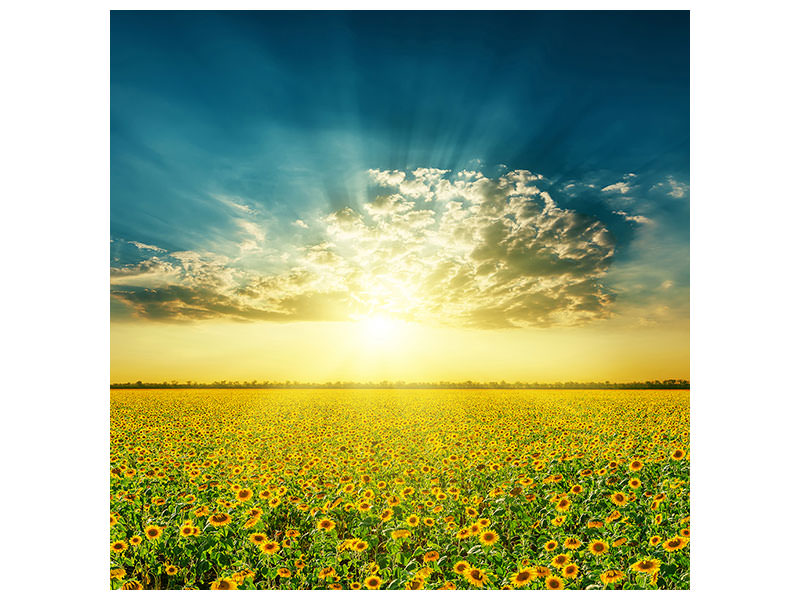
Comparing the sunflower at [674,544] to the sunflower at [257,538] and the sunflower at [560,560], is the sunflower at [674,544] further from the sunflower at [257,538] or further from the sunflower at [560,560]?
the sunflower at [257,538]

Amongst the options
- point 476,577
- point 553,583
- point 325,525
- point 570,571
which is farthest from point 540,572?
point 325,525

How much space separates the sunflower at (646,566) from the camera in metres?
3.15

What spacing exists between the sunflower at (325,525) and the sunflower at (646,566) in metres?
2.38

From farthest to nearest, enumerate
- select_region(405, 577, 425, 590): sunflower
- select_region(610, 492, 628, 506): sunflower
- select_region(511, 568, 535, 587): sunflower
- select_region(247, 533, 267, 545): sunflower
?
select_region(610, 492, 628, 506): sunflower
select_region(247, 533, 267, 545): sunflower
select_region(405, 577, 425, 590): sunflower
select_region(511, 568, 535, 587): sunflower

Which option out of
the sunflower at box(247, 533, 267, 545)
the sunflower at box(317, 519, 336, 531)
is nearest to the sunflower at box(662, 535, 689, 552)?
the sunflower at box(317, 519, 336, 531)

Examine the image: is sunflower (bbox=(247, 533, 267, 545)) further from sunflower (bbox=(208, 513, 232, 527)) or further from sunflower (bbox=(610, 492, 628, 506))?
sunflower (bbox=(610, 492, 628, 506))

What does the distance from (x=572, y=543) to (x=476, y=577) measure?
861mm

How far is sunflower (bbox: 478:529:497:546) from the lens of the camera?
12.0 feet

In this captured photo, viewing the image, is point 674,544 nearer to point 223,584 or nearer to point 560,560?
point 560,560

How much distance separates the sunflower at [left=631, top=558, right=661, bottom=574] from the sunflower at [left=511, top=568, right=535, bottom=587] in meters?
0.72

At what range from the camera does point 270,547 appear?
3.62 m
